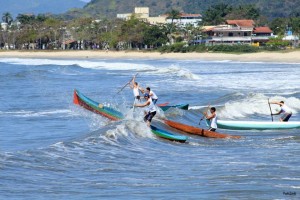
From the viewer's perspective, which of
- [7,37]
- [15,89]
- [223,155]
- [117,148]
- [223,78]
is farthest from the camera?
[7,37]

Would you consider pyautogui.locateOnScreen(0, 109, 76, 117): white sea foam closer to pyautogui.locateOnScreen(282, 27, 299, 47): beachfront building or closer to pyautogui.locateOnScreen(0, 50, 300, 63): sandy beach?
pyautogui.locateOnScreen(0, 50, 300, 63): sandy beach

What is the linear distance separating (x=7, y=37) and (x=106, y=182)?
399 feet

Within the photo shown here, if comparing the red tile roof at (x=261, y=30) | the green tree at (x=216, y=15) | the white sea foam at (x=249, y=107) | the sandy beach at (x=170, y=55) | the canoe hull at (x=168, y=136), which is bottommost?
the sandy beach at (x=170, y=55)

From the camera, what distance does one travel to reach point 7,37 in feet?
429

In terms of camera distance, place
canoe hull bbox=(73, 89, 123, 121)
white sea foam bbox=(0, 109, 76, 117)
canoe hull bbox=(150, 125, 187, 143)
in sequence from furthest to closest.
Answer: white sea foam bbox=(0, 109, 76, 117) < canoe hull bbox=(73, 89, 123, 121) < canoe hull bbox=(150, 125, 187, 143)

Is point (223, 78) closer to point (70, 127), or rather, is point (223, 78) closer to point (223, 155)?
point (70, 127)

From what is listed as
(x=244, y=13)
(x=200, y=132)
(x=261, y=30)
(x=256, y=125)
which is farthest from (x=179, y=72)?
(x=244, y=13)

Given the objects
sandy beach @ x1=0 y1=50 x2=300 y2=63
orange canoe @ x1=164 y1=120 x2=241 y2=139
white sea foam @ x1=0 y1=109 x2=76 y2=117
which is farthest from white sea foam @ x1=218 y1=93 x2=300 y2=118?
sandy beach @ x1=0 y1=50 x2=300 y2=63

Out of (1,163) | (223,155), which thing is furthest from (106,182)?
(223,155)

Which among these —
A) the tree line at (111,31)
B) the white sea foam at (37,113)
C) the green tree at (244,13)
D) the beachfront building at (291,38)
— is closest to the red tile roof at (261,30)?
the tree line at (111,31)

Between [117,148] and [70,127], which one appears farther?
[70,127]

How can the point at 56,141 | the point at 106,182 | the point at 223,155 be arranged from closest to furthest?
the point at 106,182
the point at 223,155
the point at 56,141

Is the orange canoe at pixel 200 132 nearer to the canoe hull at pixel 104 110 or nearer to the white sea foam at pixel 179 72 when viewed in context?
the canoe hull at pixel 104 110

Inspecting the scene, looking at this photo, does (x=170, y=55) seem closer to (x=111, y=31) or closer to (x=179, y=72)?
(x=111, y=31)
